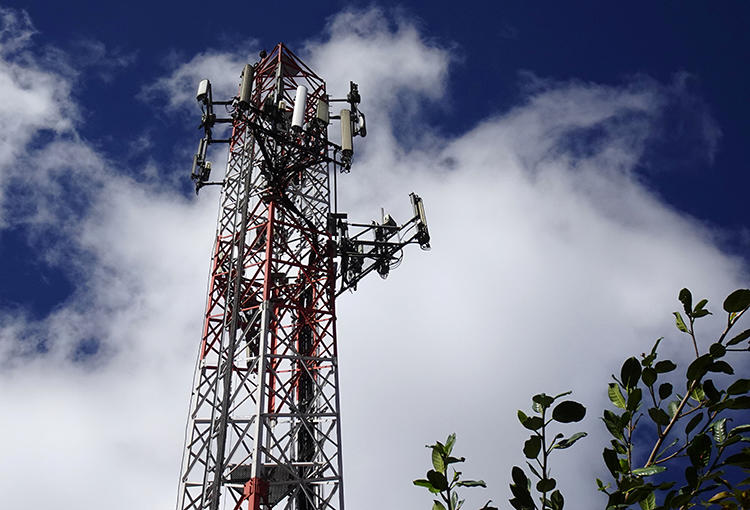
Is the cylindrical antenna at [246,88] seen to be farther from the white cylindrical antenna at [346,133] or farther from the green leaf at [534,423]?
the green leaf at [534,423]

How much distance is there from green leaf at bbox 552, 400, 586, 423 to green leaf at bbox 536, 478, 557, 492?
0.75ft

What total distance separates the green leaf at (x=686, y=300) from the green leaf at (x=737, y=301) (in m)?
0.14

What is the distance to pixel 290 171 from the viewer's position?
1664cm

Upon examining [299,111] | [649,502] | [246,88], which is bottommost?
[649,502]

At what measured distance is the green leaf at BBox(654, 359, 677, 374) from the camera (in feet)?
6.58

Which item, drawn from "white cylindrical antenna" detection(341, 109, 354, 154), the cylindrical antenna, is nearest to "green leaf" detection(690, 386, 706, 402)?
the cylindrical antenna

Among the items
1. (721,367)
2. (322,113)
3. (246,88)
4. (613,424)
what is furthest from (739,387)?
(246,88)

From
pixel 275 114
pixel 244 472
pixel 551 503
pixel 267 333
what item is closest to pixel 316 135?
pixel 275 114

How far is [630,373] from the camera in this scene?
1990 mm

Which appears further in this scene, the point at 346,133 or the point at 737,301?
the point at 346,133

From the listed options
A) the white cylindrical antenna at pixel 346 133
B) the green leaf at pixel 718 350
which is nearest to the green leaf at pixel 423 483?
the green leaf at pixel 718 350

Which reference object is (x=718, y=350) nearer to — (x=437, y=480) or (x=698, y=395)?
(x=698, y=395)

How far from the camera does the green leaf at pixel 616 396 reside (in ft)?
6.83

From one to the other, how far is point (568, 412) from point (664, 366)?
1.30ft
